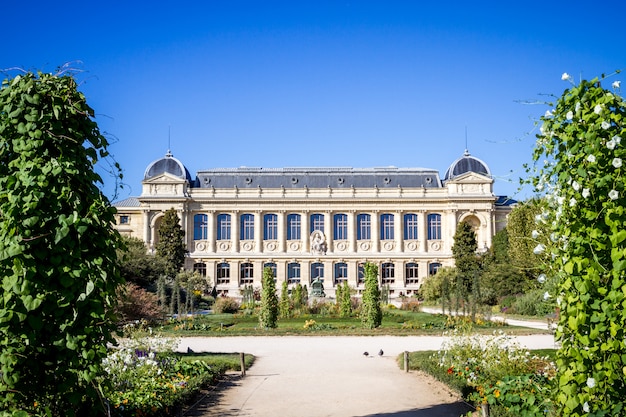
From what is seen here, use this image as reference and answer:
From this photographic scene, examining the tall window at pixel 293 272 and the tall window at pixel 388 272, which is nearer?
the tall window at pixel 388 272

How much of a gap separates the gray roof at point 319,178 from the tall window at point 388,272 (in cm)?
742

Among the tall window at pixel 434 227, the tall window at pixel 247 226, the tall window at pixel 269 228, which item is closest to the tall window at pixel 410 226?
the tall window at pixel 434 227

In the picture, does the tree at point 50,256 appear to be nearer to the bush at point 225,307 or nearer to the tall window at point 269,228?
the bush at point 225,307

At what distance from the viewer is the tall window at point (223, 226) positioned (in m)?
58.9

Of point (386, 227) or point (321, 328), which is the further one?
point (386, 227)

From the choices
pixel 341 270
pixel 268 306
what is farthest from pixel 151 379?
pixel 341 270

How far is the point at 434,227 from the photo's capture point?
58844 mm

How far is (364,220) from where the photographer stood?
2328 inches

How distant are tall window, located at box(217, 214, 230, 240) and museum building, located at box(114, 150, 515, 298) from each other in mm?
92

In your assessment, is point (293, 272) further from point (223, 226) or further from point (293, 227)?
point (223, 226)

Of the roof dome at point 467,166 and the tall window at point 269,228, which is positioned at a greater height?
the roof dome at point 467,166

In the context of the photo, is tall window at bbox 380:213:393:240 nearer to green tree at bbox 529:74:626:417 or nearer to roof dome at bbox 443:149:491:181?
roof dome at bbox 443:149:491:181

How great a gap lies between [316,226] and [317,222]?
0.38 metres

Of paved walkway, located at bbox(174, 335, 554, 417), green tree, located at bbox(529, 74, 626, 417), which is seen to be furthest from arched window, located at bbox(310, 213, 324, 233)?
green tree, located at bbox(529, 74, 626, 417)
